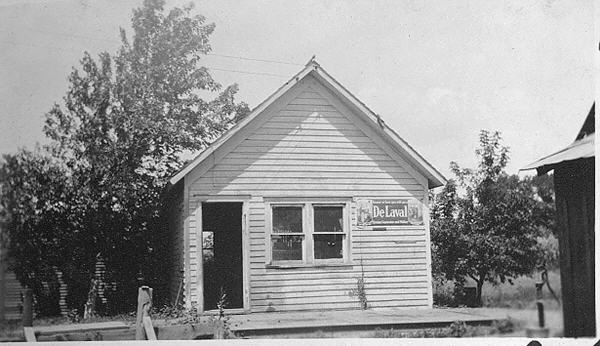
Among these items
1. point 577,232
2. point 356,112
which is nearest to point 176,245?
point 356,112

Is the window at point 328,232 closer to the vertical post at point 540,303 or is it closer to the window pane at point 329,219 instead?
the window pane at point 329,219

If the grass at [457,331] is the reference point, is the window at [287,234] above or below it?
above

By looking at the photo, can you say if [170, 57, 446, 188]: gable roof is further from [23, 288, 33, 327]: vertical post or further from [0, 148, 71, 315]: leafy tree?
[23, 288, 33, 327]: vertical post

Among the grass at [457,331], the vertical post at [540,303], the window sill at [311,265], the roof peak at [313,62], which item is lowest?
the grass at [457,331]

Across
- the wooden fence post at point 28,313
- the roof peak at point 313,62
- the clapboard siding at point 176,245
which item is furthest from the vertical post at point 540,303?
the wooden fence post at point 28,313

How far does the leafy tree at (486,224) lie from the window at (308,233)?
6.04 feet

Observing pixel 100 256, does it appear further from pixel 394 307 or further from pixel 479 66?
pixel 479 66

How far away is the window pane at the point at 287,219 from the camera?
9.75m

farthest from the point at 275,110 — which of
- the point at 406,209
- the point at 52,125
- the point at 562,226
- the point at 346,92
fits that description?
the point at 562,226

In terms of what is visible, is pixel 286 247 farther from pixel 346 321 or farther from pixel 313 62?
pixel 313 62

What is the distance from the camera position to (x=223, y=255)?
1335 cm

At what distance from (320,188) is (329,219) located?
1.53 ft

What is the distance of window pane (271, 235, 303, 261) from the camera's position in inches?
382

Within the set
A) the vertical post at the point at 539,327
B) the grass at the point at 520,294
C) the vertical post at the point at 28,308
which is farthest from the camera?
the vertical post at the point at 28,308
